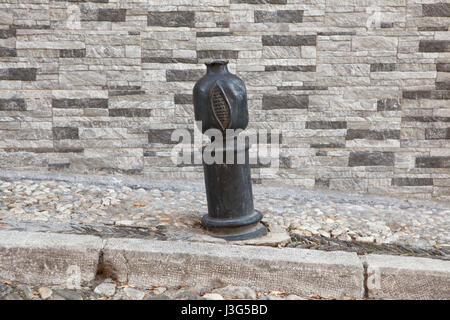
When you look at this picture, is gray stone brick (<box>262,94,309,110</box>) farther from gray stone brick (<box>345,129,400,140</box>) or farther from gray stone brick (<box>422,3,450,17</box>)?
gray stone brick (<box>422,3,450,17</box>)

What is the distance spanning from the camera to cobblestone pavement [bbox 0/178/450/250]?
3223mm

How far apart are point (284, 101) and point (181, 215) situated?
1.72m

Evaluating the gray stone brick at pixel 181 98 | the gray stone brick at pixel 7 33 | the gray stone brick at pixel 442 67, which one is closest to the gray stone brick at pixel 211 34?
the gray stone brick at pixel 181 98

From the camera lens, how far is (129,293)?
2.57 metres

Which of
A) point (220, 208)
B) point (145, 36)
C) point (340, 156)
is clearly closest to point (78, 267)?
point (220, 208)

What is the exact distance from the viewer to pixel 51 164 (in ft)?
15.4

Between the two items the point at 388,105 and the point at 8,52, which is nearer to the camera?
the point at 8,52

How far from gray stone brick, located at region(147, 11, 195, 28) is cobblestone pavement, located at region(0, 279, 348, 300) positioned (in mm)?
2713

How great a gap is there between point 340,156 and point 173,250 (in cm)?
253

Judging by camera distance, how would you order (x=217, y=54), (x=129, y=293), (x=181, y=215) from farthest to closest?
(x=217, y=54)
(x=181, y=215)
(x=129, y=293)

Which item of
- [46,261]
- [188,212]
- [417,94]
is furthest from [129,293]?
[417,94]

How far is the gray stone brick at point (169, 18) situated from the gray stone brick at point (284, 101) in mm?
1031

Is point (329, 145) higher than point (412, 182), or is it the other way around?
point (329, 145)

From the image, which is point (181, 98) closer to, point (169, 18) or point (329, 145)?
point (169, 18)
